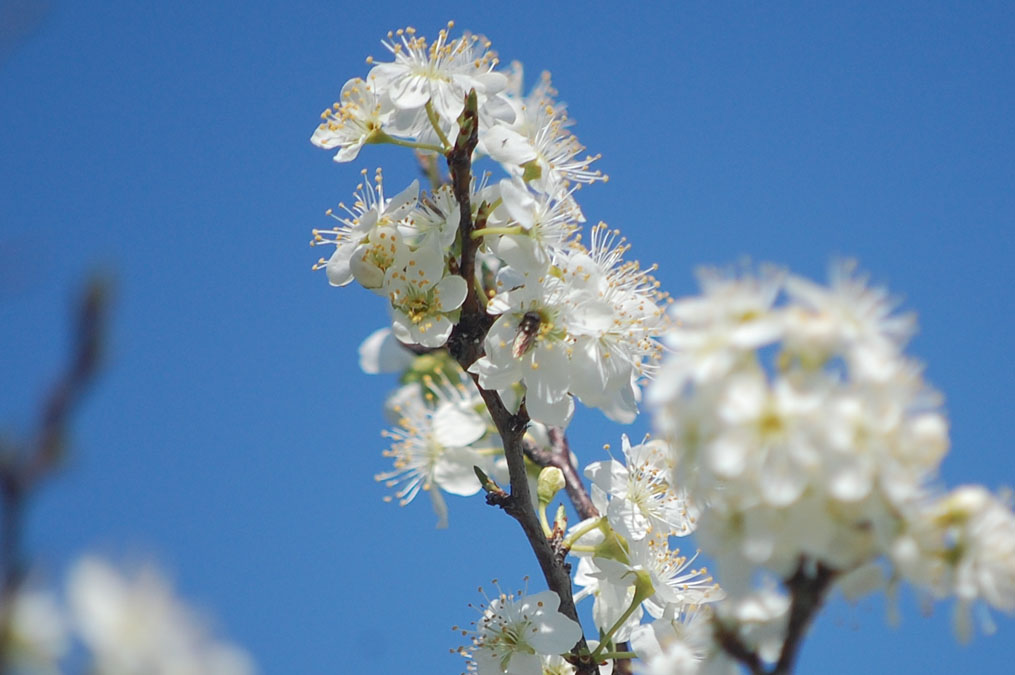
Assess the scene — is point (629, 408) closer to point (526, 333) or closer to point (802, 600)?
point (526, 333)

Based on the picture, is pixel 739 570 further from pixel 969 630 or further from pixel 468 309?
pixel 468 309

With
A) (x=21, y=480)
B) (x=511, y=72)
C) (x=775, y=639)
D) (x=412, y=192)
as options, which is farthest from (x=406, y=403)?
(x=21, y=480)

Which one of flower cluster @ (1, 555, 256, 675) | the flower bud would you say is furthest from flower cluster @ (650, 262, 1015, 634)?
the flower bud

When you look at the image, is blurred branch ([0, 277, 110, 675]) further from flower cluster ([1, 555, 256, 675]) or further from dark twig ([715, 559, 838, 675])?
dark twig ([715, 559, 838, 675])

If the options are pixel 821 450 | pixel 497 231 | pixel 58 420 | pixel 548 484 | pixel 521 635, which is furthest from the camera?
pixel 548 484

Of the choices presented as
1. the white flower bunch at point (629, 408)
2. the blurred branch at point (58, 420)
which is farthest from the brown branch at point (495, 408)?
the blurred branch at point (58, 420)

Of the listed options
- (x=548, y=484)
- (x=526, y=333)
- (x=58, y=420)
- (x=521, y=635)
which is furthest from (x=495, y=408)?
(x=58, y=420)
